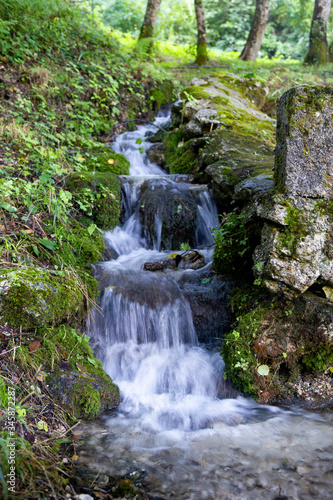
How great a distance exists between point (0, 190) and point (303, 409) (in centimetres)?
423

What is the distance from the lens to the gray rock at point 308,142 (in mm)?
3422

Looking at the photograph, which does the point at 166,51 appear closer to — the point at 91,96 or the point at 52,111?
the point at 91,96

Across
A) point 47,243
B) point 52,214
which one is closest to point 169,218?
point 52,214

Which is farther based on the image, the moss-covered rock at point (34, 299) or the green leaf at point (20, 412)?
the moss-covered rock at point (34, 299)

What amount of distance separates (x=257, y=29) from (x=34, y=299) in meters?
14.6

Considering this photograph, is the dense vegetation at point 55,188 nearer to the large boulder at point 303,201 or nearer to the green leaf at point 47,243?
the green leaf at point 47,243

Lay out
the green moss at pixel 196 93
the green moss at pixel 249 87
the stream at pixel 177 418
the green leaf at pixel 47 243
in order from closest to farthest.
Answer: the stream at pixel 177 418 → the green leaf at pixel 47 243 → the green moss at pixel 196 93 → the green moss at pixel 249 87

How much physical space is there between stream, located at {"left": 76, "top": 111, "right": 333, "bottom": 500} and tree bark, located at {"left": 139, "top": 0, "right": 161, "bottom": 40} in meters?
9.98

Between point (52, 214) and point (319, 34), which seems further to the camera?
point (319, 34)

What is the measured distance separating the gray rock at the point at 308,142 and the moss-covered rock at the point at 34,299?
2.50 m

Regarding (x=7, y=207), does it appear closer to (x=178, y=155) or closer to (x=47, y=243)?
(x=47, y=243)

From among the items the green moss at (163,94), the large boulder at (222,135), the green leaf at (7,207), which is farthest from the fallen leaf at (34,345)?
the green moss at (163,94)

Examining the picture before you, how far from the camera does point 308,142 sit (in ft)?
11.4

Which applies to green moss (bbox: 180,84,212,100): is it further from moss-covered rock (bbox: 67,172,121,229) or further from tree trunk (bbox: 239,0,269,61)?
tree trunk (bbox: 239,0,269,61)
